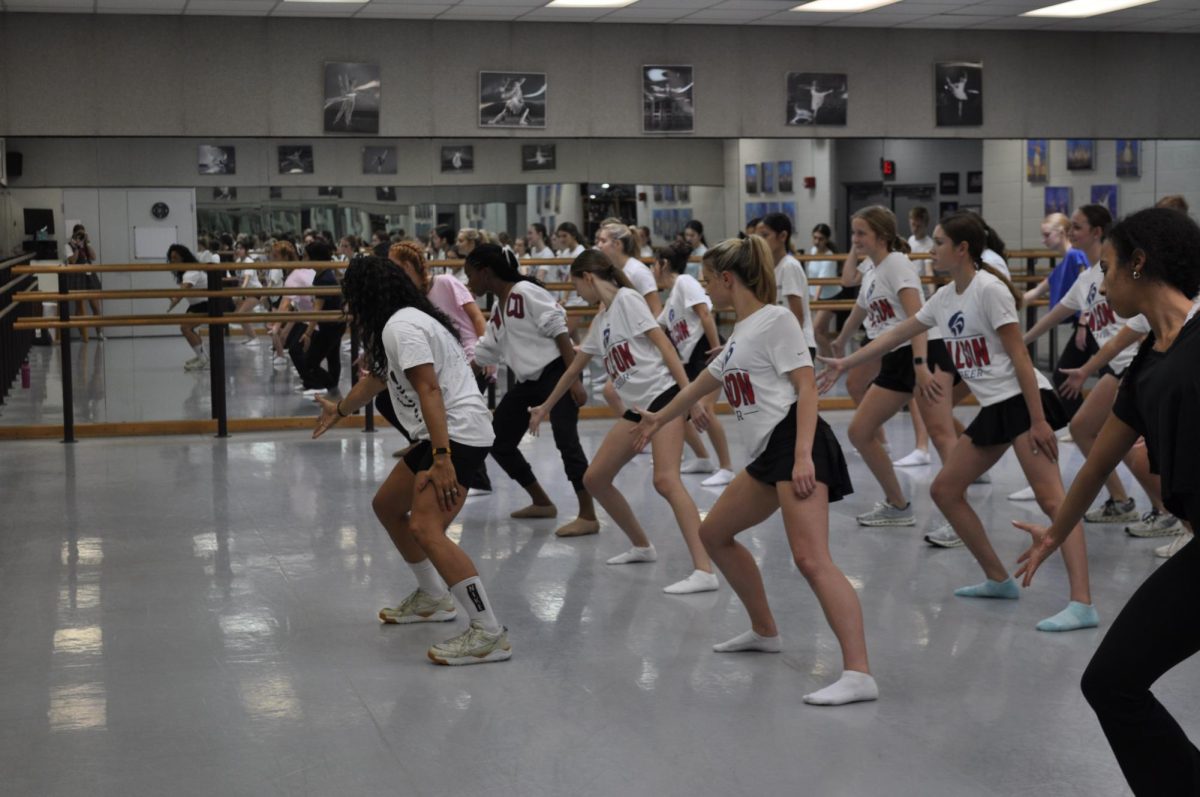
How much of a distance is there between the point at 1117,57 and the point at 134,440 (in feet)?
36.1

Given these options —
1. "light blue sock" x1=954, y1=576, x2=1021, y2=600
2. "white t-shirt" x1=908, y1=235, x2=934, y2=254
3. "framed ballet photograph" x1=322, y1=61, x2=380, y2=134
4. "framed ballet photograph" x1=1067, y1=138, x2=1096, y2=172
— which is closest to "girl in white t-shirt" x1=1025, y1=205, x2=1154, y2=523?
"light blue sock" x1=954, y1=576, x2=1021, y2=600

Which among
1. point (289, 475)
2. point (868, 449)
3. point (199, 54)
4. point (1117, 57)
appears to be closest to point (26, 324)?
point (289, 475)

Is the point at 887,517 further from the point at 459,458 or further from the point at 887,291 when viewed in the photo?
the point at 459,458

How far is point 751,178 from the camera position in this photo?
14484 millimetres

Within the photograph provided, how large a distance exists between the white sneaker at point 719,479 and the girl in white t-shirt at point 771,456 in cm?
359

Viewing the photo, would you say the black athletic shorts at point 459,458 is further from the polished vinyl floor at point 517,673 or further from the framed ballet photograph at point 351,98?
the framed ballet photograph at point 351,98

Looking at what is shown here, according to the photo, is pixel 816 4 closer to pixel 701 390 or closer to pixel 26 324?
pixel 26 324

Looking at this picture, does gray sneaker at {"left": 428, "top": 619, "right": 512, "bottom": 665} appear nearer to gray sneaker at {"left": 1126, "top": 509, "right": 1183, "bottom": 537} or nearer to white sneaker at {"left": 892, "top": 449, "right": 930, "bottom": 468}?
gray sneaker at {"left": 1126, "top": 509, "right": 1183, "bottom": 537}

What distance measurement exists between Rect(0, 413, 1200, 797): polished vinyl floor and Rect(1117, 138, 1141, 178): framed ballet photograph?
29.6 ft

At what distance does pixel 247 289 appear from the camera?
1080 cm

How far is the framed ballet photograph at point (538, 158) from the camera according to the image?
45.8ft

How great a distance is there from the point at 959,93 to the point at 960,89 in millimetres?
42

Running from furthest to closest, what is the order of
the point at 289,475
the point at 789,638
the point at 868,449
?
the point at 289,475 < the point at 868,449 < the point at 789,638

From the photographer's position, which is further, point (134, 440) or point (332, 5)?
point (332, 5)
